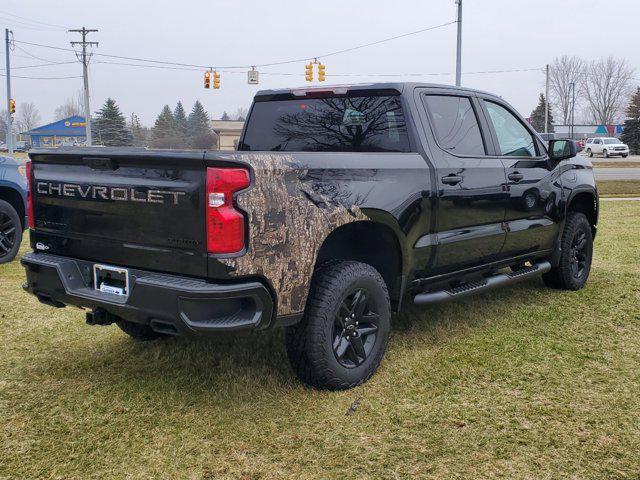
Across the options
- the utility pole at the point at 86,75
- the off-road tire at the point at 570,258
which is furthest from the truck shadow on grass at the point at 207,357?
the utility pole at the point at 86,75

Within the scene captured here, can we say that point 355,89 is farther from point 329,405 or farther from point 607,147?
point 607,147

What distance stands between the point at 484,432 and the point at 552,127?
82.1 m

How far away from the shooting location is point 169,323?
313cm

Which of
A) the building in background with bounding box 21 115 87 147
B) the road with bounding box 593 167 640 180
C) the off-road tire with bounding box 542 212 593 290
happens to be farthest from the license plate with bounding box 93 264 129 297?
the building in background with bounding box 21 115 87 147

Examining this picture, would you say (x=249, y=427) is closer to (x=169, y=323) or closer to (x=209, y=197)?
(x=169, y=323)

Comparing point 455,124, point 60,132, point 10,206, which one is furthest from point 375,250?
point 60,132

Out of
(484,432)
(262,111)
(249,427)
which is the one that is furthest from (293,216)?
(262,111)

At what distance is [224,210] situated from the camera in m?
3.02

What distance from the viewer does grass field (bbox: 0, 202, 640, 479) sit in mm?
2941

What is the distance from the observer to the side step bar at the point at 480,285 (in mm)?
4330

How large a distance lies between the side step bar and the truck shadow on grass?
0.37 meters

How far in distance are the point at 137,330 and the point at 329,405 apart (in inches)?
65.6

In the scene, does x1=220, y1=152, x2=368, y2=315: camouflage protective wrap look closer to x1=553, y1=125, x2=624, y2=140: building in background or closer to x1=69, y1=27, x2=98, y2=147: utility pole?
x1=69, y1=27, x2=98, y2=147: utility pole

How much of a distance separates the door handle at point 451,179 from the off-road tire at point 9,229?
5305 mm
